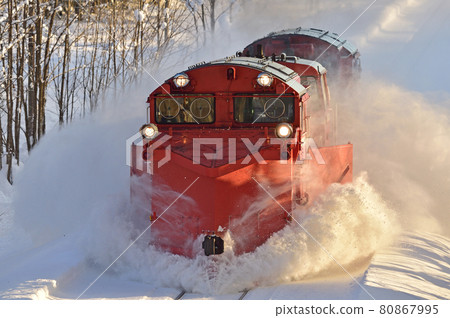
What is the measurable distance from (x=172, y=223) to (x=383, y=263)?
3466mm

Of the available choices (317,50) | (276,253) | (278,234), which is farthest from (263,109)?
(317,50)

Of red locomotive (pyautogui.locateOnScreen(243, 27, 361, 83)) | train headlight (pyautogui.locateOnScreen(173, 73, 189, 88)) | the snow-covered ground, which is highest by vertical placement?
red locomotive (pyautogui.locateOnScreen(243, 27, 361, 83))

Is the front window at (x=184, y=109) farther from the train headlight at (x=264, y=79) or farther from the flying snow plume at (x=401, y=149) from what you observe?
the flying snow plume at (x=401, y=149)

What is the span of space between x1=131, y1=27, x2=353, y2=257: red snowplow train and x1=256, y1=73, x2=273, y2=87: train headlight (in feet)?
0.06

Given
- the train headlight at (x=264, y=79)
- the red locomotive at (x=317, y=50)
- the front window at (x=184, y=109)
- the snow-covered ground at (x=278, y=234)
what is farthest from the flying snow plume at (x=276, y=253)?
the red locomotive at (x=317, y=50)

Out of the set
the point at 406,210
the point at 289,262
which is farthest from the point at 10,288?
the point at 406,210

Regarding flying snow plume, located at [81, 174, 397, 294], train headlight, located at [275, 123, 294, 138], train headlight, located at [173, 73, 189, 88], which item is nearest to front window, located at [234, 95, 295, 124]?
train headlight, located at [275, 123, 294, 138]

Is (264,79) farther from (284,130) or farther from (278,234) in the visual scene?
(278,234)

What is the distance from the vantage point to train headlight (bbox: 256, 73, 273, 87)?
10.9m

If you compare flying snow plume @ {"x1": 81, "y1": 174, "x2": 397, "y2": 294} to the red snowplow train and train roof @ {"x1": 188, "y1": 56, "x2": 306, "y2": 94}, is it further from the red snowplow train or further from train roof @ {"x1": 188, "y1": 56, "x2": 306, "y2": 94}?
train roof @ {"x1": 188, "y1": 56, "x2": 306, "y2": 94}

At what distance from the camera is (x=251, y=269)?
9.74 m

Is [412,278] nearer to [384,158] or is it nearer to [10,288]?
[10,288]

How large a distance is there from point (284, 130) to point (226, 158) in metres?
1.06

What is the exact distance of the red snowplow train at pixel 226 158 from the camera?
32.6 ft
